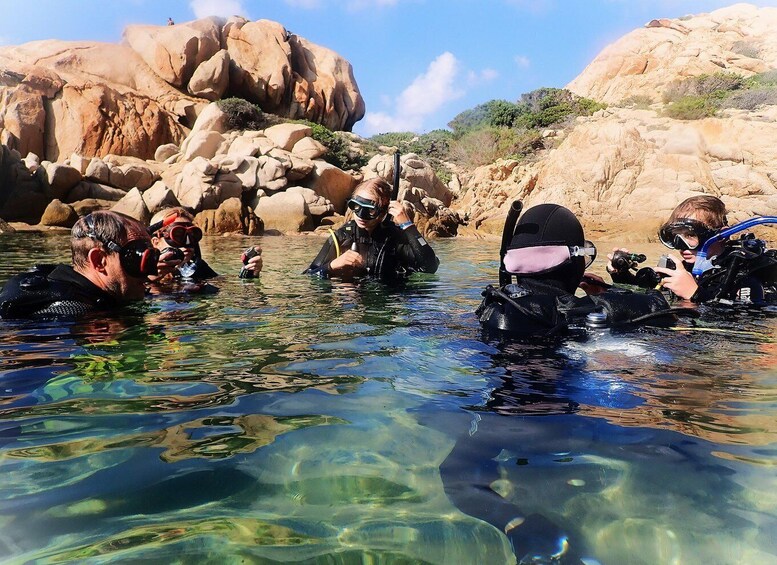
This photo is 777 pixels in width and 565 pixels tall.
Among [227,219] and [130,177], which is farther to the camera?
[130,177]

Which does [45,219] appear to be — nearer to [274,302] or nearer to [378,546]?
[274,302]

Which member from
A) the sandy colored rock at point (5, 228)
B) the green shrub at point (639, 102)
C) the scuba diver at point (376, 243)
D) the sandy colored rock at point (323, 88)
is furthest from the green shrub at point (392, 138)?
the scuba diver at point (376, 243)

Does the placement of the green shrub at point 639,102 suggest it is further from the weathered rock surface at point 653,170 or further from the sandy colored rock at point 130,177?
the sandy colored rock at point 130,177

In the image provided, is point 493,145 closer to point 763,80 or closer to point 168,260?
point 763,80

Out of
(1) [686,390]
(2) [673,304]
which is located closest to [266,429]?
(1) [686,390]

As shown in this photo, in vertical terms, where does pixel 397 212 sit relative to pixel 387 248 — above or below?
above

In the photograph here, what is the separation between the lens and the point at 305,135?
2480 cm

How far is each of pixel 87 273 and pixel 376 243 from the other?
3070 millimetres

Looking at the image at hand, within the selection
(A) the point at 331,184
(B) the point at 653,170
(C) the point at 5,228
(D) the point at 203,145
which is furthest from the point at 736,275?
(D) the point at 203,145

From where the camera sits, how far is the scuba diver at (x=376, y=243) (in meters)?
5.69

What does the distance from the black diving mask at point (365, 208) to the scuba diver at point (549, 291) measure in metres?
2.68

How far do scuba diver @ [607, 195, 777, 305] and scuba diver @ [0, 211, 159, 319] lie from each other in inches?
135

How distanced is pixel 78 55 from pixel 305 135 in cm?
1286

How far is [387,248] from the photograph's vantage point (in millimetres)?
6109
